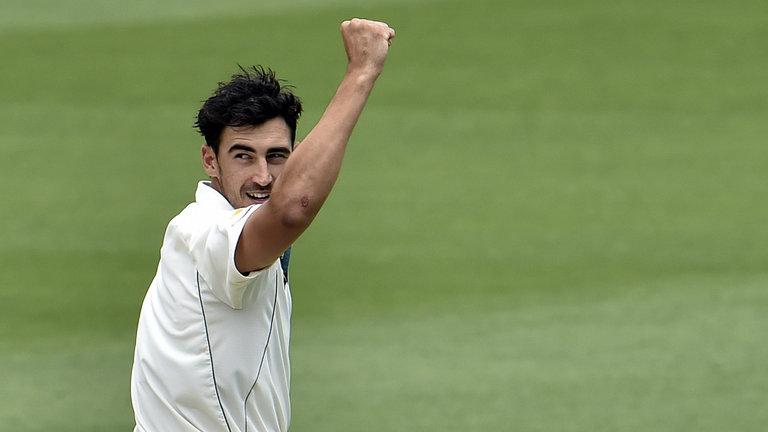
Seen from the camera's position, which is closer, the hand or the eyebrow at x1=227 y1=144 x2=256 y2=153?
the hand

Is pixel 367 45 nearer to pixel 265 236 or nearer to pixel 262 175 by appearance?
pixel 265 236

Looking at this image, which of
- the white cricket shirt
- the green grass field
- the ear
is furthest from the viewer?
the green grass field

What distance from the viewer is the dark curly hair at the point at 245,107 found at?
3.31 metres

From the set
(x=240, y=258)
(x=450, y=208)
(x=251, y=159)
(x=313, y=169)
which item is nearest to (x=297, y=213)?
(x=313, y=169)

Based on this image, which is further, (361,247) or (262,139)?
(361,247)

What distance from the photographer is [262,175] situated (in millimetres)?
3248

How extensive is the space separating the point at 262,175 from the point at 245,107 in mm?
191

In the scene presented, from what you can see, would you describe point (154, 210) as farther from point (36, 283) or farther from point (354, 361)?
point (354, 361)

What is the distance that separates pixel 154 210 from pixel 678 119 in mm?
3731

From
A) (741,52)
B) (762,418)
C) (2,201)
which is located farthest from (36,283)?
(741,52)

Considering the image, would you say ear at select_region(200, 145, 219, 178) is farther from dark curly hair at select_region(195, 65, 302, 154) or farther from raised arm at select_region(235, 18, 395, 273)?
raised arm at select_region(235, 18, 395, 273)

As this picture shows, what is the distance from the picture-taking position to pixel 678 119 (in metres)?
8.98

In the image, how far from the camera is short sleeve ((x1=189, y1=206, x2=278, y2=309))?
2801 millimetres

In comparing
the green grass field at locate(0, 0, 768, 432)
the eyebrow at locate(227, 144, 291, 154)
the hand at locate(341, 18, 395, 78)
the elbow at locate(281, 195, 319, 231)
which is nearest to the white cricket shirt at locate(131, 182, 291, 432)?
the eyebrow at locate(227, 144, 291, 154)
